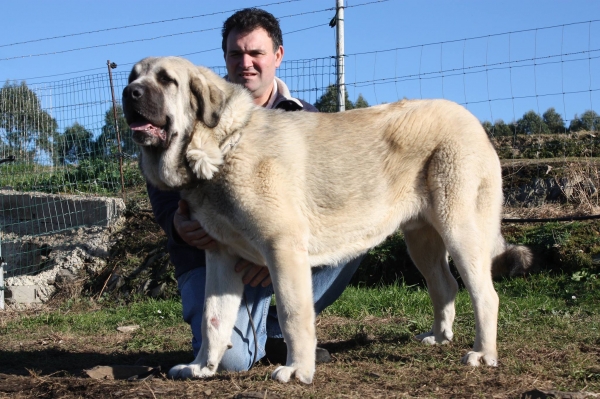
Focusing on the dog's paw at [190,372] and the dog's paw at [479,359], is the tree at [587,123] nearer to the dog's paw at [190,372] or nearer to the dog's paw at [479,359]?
the dog's paw at [479,359]

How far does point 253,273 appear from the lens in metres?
3.88

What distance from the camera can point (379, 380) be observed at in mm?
3449

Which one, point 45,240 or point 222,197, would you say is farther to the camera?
point 45,240

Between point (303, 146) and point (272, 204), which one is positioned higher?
point (303, 146)

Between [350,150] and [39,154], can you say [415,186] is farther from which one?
Answer: [39,154]

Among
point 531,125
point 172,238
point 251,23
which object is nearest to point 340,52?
point 531,125

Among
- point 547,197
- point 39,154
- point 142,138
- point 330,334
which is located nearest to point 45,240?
point 39,154

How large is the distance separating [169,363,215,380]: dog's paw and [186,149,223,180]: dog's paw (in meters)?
1.08

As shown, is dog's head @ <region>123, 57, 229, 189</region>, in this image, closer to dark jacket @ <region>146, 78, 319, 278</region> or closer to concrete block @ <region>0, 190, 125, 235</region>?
dark jacket @ <region>146, 78, 319, 278</region>

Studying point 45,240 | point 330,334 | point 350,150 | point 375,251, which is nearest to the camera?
point 350,150

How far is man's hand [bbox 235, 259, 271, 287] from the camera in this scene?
150 inches

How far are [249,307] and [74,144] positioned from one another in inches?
253

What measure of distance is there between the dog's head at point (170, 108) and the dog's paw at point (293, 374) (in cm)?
111

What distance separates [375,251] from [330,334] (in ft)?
6.49
